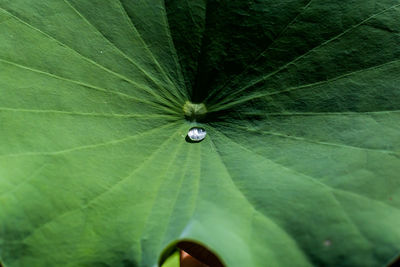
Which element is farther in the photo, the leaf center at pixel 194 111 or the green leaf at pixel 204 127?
the leaf center at pixel 194 111

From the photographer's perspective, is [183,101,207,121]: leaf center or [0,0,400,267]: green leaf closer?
[0,0,400,267]: green leaf

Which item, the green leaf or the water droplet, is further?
the water droplet

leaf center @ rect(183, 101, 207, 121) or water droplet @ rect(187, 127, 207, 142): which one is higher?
leaf center @ rect(183, 101, 207, 121)

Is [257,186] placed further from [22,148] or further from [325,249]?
[22,148]
